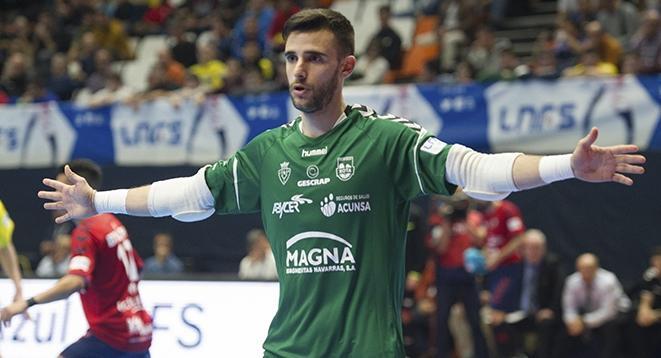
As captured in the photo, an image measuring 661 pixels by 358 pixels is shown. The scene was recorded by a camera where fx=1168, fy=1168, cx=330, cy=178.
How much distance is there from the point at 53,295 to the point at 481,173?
408 centimetres

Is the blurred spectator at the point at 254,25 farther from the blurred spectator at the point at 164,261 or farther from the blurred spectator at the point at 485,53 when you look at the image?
the blurred spectator at the point at 164,261

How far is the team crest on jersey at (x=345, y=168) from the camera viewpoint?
4.61 m

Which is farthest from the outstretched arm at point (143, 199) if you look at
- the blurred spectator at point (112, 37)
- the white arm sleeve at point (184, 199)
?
the blurred spectator at point (112, 37)

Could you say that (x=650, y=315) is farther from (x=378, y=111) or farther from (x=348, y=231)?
(x=348, y=231)

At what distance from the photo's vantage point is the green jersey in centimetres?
452

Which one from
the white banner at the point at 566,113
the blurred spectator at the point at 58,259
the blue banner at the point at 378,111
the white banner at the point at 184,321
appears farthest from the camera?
the blurred spectator at the point at 58,259

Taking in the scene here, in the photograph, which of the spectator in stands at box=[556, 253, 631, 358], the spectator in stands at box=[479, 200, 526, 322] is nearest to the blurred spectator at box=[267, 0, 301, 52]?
the spectator in stands at box=[479, 200, 526, 322]

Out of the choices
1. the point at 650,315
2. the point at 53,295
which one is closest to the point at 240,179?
the point at 53,295

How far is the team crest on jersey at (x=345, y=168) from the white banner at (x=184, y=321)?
4.96m

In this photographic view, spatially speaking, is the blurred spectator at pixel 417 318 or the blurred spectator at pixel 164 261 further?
the blurred spectator at pixel 164 261

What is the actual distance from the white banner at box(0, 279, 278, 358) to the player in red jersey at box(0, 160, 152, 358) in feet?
5.87

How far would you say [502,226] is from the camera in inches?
509

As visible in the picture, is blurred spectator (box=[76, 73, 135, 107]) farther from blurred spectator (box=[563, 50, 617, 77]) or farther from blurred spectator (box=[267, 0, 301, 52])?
blurred spectator (box=[563, 50, 617, 77])

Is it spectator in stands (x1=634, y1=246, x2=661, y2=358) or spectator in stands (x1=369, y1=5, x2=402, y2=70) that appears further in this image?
spectator in stands (x1=369, y1=5, x2=402, y2=70)
